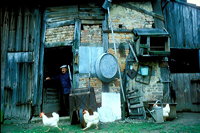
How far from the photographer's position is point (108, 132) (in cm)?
570

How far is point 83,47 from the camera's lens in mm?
7777

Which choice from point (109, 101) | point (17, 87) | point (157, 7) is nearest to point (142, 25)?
point (157, 7)

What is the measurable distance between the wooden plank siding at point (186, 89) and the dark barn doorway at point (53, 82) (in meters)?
4.79

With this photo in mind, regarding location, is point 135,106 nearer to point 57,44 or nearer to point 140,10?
point 57,44

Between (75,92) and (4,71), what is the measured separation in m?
3.10

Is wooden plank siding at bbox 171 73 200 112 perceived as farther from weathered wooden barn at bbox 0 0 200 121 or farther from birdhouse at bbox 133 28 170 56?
birdhouse at bbox 133 28 170 56

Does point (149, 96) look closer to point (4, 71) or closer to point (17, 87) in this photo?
point (17, 87)

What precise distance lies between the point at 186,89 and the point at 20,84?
23.0 feet

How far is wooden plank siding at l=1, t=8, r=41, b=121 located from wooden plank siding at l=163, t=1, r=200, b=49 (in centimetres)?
578

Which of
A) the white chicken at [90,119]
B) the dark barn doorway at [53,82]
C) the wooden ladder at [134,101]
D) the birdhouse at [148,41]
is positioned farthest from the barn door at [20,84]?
the birdhouse at [148,41]

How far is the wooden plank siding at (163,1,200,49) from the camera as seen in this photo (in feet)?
31.1

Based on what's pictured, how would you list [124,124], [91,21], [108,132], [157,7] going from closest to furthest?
[108,132], [124,124], [91,21], [157,7]

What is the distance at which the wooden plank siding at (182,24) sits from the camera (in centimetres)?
949

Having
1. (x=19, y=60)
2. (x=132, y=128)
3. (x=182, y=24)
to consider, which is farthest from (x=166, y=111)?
(x=19, y=60)
